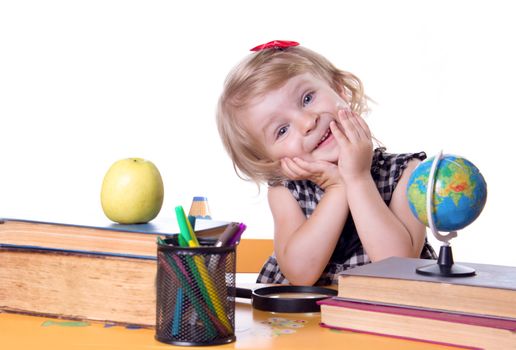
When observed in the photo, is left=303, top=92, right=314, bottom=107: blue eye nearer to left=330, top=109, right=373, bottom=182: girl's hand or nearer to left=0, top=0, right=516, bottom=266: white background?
left=330, top=109, right=373, bottom=182: girl's hand

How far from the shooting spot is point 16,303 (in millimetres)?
1062

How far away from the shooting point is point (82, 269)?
1010 millimetres

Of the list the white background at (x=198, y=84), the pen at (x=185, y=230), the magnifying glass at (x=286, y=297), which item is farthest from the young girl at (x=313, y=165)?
the white background at (x=198, y=84)

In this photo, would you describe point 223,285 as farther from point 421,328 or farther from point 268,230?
point 268,230

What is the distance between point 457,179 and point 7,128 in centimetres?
313

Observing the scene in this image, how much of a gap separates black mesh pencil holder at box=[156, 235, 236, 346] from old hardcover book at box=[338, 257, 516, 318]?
Answer: 0.19 metres

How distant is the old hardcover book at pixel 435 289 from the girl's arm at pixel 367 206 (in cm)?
40

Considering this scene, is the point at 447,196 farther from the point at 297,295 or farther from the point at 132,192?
the point at 132,192

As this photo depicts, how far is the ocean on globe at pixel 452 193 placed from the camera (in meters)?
0.95

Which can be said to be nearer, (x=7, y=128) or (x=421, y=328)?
(x=421, y=328)

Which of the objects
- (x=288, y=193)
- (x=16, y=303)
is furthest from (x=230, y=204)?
(x=16, y=303)

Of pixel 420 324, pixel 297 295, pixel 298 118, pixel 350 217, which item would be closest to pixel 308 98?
pixel 298 118

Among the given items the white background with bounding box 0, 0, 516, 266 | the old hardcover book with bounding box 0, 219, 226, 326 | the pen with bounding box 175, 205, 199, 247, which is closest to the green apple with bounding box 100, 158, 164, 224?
the old hardcover book with bounding box 0, 219, 226, 326

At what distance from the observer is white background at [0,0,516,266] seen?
370 cm
